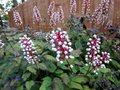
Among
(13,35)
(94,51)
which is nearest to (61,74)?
(94,51)

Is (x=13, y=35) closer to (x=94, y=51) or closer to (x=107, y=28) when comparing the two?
(x=107, y=28)

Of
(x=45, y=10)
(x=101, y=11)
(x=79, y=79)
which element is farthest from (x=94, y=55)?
(x=45, y=10)

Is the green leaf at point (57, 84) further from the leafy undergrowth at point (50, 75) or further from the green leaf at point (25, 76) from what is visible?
the green leaf at point (25, 76)

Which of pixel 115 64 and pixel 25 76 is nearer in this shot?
pixel 25 76

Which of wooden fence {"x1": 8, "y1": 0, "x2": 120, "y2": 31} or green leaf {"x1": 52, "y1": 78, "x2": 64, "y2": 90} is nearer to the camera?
green leaf {"x1": 52, "y1": 78, "x2": 64, "y2": 90}

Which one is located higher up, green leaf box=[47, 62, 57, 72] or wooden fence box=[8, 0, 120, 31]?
green leaf box=[47, 62, 57, 72]

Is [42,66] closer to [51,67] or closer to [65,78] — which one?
[51,67]

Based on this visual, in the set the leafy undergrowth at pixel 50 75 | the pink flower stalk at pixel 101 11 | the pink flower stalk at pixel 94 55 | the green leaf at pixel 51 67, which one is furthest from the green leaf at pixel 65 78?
the pink flower stalk at pixel 101 11

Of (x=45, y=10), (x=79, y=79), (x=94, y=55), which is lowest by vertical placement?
(x=45, y=10)

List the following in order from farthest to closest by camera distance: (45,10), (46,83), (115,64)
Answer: (45,10) < (115,64) < (46,83)

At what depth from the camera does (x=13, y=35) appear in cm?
435

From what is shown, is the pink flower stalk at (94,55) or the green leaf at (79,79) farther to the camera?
the green leaf at (79,79)

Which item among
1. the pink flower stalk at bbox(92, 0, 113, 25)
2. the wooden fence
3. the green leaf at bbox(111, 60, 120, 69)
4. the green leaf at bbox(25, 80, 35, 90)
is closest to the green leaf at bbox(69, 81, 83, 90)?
the green leaf at bbox(25, 80, 35, 90)

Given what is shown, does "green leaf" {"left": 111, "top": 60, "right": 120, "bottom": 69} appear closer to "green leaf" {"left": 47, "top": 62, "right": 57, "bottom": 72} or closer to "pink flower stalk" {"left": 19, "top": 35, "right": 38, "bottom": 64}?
"green leaf" {"left": 47, "top": 62, "right": 57, "bottom": 72}
